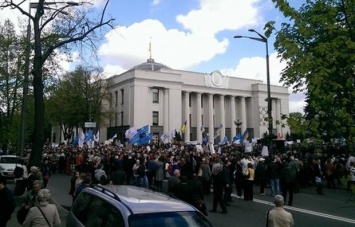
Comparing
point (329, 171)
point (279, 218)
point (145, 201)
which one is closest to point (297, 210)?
point (279, 218)

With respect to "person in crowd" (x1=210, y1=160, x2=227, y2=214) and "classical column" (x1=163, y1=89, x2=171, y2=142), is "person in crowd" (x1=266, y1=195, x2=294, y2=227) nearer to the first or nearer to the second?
"person in crowd" (x1=210, y1=160, x2=227, y2=214)

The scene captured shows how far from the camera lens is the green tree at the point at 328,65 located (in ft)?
17.9

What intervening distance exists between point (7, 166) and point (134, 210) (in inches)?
796

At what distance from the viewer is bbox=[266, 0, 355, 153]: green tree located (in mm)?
Result: 5449

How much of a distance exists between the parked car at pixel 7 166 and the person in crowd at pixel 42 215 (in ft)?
54.8

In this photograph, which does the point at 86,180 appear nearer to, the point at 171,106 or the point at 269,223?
the point at 269,223

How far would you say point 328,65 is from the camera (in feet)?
18.5

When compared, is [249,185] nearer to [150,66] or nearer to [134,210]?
[134,210]

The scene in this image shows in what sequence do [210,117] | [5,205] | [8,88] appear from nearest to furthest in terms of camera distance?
[5,205] → [8,88] → [210,117]

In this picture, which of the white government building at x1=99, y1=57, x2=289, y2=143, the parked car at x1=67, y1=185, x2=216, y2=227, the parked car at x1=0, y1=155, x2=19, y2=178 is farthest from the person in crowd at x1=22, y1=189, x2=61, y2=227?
the white government building at x1=99, y1=57, x2=289, y2=143

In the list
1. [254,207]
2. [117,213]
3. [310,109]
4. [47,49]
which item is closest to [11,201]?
[117,213]

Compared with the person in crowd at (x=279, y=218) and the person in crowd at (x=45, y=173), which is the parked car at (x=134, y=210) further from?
the person in crowd at (x=45, y=173)

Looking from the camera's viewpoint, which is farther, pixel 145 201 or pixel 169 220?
pixel 145 201

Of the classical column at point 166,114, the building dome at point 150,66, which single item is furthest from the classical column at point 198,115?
the building dome at point 150,66
